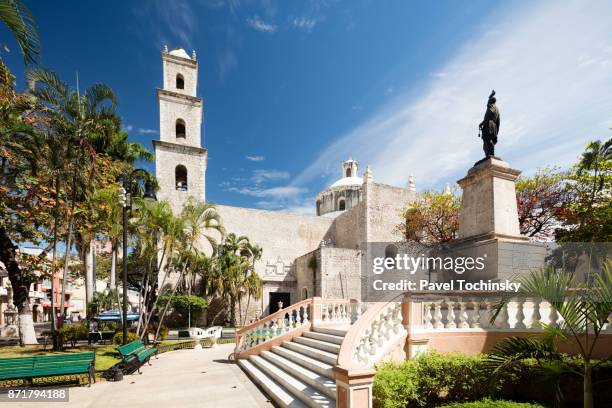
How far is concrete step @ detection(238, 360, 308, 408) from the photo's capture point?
6.13 m

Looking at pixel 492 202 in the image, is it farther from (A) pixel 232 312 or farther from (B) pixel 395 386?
(A) pixel 232 312

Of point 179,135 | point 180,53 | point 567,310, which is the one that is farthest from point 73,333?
point 180,53

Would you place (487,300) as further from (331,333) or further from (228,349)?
(228,349)

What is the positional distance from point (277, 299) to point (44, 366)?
2145 cm

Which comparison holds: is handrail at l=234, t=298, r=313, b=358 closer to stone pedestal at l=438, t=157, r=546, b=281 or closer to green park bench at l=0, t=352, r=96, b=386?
green park bench at l=0, t=352, r=96, b=386

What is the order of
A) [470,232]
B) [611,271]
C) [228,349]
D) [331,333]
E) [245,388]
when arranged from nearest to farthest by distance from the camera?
[611,271]
[245,388]
[331,333]
[470,232]
[228,349]

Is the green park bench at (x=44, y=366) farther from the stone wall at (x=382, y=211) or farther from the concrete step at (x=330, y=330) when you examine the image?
the stone wall at (x=382, y=211)

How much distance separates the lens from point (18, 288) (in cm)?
1376

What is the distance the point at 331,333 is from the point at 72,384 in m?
6.74

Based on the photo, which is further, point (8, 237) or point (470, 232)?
point (8, 237)

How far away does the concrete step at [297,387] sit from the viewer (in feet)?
18.3

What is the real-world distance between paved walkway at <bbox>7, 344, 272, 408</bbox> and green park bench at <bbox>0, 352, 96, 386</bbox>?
46cm

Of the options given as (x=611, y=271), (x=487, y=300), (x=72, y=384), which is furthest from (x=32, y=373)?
(x=611, y=271)

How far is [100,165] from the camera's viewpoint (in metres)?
15.8
